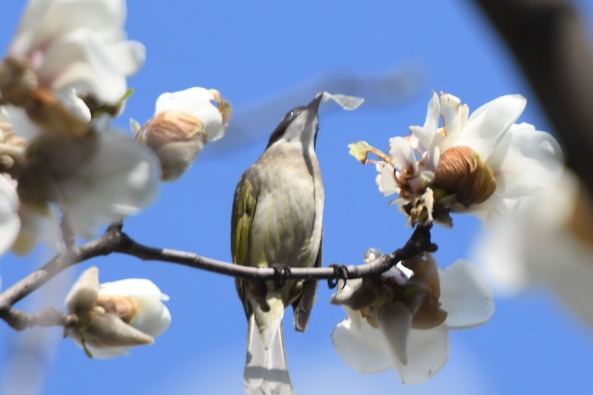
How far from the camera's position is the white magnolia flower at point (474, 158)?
191cm

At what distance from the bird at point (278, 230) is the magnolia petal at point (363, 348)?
133 cm

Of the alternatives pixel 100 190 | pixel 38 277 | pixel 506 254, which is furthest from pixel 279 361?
pixel 506 254

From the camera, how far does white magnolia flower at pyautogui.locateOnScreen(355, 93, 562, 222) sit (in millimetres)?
1908

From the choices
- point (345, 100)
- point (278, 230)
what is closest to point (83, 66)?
point (345, 100)

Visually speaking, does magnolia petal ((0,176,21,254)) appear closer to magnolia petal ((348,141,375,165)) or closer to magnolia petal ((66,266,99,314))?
magnolia petal ((66,266,99,314))

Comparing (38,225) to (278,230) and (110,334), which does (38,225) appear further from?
(278,230)

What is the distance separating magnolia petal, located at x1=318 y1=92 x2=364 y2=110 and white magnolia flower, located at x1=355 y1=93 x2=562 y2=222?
0.11 meters

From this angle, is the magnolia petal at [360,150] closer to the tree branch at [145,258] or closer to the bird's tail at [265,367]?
the tree branch at [145,258]

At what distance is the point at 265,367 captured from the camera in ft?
10.9

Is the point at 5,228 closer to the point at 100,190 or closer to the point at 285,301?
the point at 100,190

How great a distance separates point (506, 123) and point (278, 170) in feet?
8.03

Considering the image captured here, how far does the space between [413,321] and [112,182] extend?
2.89 feet

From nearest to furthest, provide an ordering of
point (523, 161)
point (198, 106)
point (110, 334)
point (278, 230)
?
point (110, 334)
point (198, 106)
point (523, 161)
point (278, 230)

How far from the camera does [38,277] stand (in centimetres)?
152
